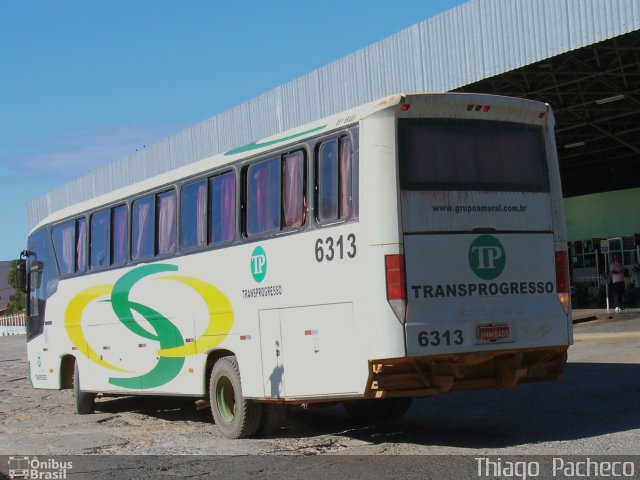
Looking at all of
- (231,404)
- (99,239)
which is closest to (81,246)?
(99,239)

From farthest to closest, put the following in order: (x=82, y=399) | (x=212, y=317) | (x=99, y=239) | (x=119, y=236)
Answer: (x=82, y=399), (x=99, y=239), (x=119, y=236), (x=212, y=317)

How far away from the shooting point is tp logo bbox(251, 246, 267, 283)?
10281 mm

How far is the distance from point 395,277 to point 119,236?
19.8ft

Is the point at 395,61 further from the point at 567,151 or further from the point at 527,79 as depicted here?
the point at 567,151

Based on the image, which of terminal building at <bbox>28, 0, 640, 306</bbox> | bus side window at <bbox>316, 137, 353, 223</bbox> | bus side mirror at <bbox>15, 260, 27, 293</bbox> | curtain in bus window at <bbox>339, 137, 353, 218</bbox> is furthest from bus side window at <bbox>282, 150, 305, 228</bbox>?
terminal building at <bbox>28, 0, 640, 306</bbox>

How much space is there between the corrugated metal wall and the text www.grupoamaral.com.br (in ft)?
35.5

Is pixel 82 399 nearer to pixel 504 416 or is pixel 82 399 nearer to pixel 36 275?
pixel 36 275

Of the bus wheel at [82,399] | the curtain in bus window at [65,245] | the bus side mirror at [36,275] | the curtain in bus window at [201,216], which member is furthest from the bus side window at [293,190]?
the bus side mirror at [36,275]

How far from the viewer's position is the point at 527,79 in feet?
84.4

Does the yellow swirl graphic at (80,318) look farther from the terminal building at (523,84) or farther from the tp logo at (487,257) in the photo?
the terminal building at (523,84)

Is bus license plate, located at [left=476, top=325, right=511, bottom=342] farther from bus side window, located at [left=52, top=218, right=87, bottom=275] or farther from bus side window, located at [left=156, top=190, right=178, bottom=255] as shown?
bus side window, located at [left=52, top=218, right=87, bottom=275]

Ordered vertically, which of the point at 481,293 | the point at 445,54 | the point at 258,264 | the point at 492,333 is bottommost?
the point at 492,333

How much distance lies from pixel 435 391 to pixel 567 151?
102 feet

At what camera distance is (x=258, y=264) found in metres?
10.4
